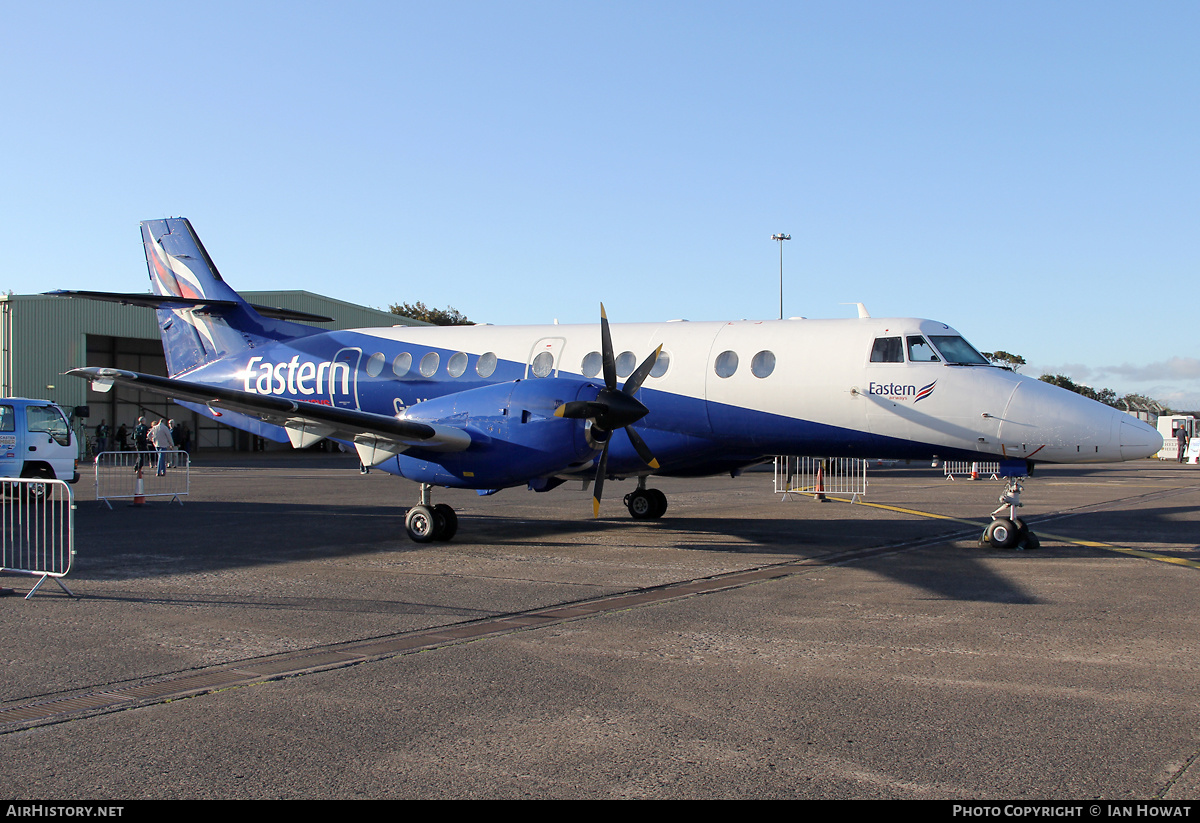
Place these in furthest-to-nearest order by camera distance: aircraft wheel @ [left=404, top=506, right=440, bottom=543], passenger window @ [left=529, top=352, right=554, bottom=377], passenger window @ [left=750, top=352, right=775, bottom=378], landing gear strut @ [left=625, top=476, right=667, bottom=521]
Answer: landing gear strut @ [left=625, top=476, right=667, bottom=521] → passenger window @ [left=529, top=352, right=554, bottom=377] → passenger window @ [left=750, top=352, right=775, bottom=378] → aircraft wheel @ [left=404, top=506, right=440, bottom=543]

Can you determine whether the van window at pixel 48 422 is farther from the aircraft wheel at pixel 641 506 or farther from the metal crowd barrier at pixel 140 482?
the aircraft wheel at pixel 641 506

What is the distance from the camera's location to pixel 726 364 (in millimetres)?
13133

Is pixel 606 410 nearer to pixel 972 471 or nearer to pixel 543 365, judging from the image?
pixel 543 365

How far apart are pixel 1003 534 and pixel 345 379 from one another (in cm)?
1071

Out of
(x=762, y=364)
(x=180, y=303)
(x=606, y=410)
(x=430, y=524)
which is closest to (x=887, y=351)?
(x=762, y=364)

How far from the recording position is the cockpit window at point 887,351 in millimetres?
12258

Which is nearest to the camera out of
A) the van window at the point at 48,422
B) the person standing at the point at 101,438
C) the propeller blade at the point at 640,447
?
the propeller blade at the point at 640,447

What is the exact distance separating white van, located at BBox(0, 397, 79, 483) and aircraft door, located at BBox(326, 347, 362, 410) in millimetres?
6739

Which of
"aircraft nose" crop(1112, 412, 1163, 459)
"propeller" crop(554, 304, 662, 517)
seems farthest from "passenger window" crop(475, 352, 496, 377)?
"aircraft nose" crop(1112, 412, 1163, 459)

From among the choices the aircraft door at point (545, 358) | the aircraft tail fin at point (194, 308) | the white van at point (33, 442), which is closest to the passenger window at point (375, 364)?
the aircraft tail fin at point (194, 308)

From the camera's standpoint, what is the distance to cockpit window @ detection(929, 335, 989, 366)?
12.0m

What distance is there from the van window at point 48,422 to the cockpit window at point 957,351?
56.6 feet

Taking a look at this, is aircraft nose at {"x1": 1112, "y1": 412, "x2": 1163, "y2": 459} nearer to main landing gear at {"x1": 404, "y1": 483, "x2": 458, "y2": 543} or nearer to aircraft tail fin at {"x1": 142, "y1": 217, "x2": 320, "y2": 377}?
main landing gear at {"x1": 404, "y1": 483, "x2": 458, "y2": 543}

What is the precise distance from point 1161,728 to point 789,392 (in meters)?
8.02
